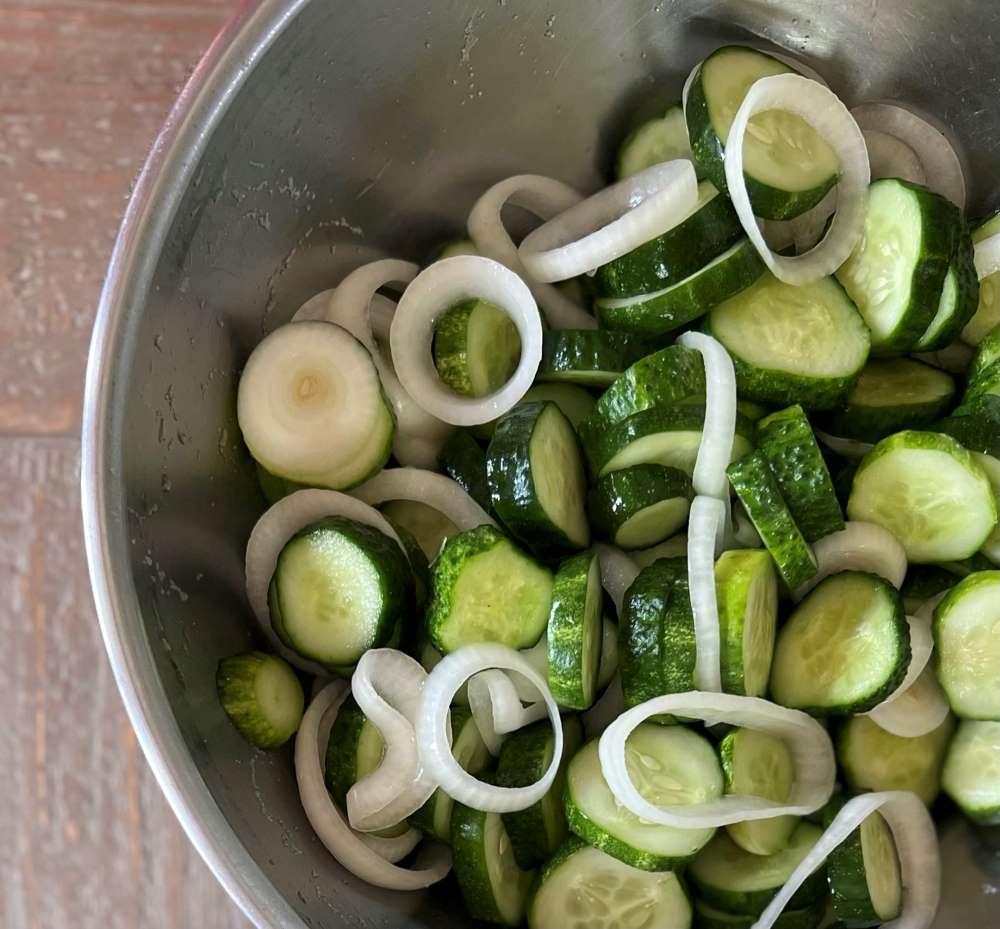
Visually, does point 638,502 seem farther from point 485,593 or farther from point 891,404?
point 891,404

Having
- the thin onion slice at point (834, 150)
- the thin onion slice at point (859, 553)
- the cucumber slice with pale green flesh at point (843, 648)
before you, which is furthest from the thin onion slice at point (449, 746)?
the thin onion slice at point (834, 150)

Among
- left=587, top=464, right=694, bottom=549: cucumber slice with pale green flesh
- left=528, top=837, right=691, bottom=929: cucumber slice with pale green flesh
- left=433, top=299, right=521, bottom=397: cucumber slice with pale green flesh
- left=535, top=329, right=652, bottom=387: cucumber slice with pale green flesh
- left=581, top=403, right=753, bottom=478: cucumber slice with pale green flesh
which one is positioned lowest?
left=528, top=837, right=691, bottom=929: cucumber slice with pale green flesh

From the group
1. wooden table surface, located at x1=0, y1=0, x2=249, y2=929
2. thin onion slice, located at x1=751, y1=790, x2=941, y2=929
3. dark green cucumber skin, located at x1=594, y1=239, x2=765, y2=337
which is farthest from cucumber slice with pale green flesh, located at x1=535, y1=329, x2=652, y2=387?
wooden table surface, located at x1=0, y1=0, x2=249, y2=929

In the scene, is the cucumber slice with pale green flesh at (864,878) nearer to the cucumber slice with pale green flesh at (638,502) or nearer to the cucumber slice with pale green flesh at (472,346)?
the cucumber slice with pale green flesh at (638,502)

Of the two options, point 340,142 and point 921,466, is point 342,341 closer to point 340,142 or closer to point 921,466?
point 340,142

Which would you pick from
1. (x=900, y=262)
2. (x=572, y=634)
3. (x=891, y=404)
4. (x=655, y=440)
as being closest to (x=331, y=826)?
(x=572, y=634)

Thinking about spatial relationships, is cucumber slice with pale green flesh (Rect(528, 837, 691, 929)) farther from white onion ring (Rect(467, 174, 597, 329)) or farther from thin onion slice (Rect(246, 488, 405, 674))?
white onion ring (Rect(467, 174, 597, 329))
